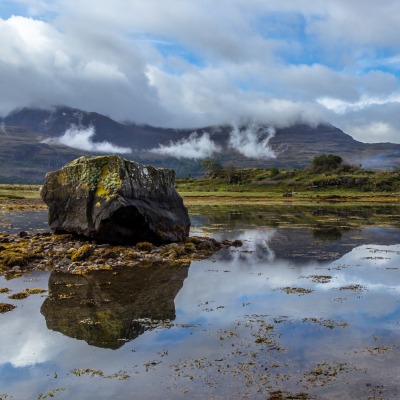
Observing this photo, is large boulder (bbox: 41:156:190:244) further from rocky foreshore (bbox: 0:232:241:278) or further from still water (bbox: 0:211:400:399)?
still water (bbox: 0:211:400:399)

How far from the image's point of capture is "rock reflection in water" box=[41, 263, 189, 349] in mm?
15947

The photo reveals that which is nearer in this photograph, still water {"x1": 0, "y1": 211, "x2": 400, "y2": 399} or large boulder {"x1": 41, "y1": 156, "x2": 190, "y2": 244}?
still water {"x1": 0, "y1": 211, "x2": 400, "y2": 399}

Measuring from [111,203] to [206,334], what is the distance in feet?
61.3

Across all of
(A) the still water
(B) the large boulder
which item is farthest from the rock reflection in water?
(B) the large boulder

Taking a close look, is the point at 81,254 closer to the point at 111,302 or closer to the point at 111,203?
the point at 111,203

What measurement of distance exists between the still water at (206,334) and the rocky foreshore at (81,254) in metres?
2.04

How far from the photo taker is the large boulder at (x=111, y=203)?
33.1m

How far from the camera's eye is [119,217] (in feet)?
108

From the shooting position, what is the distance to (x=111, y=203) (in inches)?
1287

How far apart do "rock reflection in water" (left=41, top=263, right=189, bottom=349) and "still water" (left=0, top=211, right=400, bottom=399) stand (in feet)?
0.18

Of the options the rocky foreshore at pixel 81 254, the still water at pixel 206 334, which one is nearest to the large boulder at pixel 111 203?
the rocky foreshore at pixel 81 254

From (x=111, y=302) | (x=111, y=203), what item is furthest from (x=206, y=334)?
(x=111, y=203)

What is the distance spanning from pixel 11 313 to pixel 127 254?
12263 mm

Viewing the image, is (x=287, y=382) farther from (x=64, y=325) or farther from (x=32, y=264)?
(x=32, y=264)
